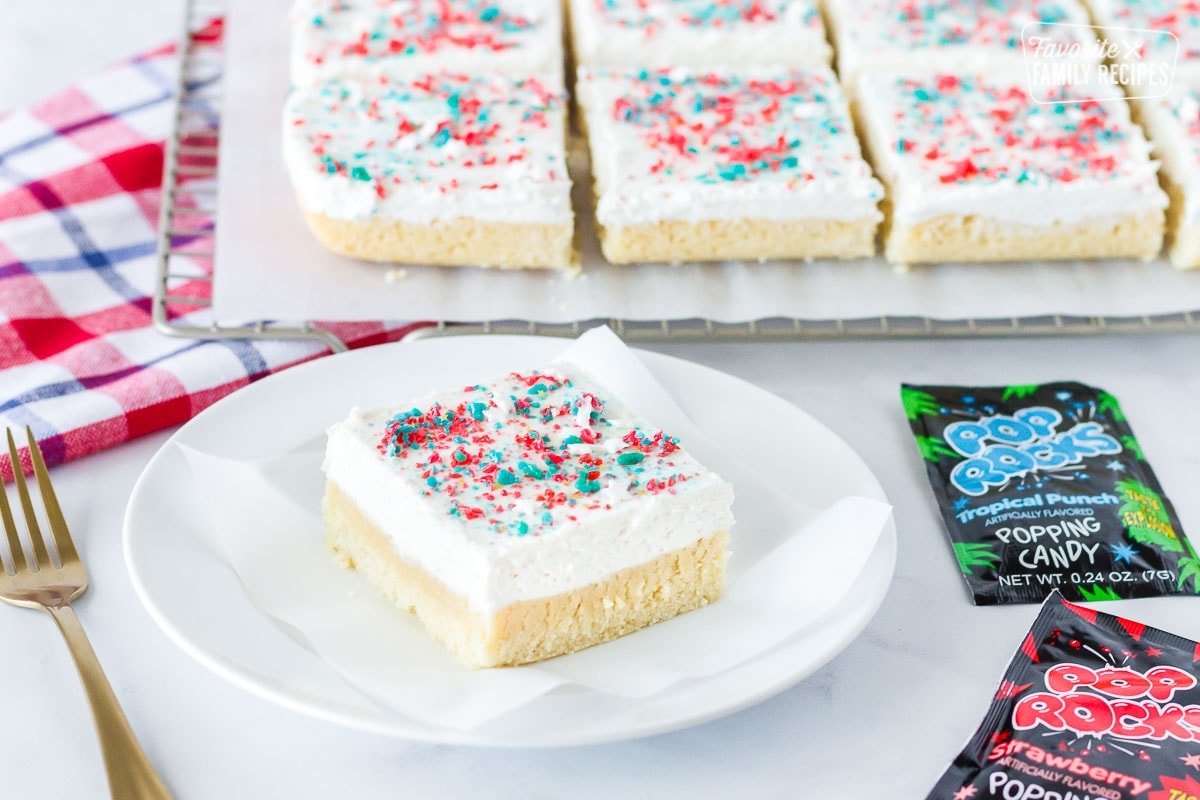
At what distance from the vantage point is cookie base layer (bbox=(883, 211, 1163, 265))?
233 cm

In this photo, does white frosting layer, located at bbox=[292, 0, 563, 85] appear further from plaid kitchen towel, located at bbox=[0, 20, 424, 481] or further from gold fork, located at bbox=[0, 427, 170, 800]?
gold fork, located at bbox=[0, 427, 170, 800]

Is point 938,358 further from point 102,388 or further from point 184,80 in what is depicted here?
point 184,80

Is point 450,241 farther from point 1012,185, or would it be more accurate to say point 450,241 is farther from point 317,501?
point 1012,185

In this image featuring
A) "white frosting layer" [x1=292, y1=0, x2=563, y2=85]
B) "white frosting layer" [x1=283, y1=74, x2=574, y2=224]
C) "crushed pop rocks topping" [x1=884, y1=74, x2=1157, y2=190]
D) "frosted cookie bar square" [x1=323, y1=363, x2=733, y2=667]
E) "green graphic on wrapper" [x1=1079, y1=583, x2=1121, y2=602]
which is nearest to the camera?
"frosted cookie bar square" [x1=323, y1=363, x2=733, y2=667]

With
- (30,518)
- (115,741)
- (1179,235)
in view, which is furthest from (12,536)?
(1179,235)

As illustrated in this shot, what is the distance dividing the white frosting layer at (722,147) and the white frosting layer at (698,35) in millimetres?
75

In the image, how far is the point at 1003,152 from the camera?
239 centimetres

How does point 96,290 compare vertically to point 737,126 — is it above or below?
below

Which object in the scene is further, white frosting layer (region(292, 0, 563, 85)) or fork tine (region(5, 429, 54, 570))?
white frosting layer (region(292, 0, 563, 85))

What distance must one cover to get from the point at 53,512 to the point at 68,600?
5.4 inches

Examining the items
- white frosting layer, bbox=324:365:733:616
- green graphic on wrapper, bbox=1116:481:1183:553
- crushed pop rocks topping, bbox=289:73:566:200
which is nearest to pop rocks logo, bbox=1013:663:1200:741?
Result: green graphic on wrapper, bbox=1116:481:1183:553

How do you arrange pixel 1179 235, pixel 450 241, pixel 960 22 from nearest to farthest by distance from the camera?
pixel 450 241, pixel 1179 235, pixel 960 22

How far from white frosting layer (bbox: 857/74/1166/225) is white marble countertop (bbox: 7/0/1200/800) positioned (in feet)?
1.73

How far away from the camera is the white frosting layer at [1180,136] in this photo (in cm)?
236
